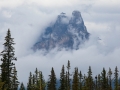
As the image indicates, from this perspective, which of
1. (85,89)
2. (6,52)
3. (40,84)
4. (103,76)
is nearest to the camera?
(6,52)

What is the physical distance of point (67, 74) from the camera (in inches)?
4882

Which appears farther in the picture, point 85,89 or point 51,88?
point 51,88

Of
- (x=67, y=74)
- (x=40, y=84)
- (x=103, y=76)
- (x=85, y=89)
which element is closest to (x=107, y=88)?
(x=103, y=76)

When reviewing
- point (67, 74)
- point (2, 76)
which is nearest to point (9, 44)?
point (2, 76)

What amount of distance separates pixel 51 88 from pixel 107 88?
62.4 feet

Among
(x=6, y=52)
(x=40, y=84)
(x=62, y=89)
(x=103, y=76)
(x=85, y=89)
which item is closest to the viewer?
(x=6, y=52)

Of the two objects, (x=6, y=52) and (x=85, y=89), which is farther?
(x=85, y=89)

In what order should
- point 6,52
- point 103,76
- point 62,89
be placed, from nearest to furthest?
point 6,52 → point 62,89 → point 103,76

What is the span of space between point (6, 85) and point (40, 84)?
5.54 metres

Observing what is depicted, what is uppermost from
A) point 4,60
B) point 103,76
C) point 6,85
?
point 103,76

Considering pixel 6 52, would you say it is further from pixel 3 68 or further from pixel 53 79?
pixel 53 79

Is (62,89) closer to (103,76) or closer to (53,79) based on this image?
(53,79)

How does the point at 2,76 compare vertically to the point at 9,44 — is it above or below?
below

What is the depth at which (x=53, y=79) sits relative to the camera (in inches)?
4665
